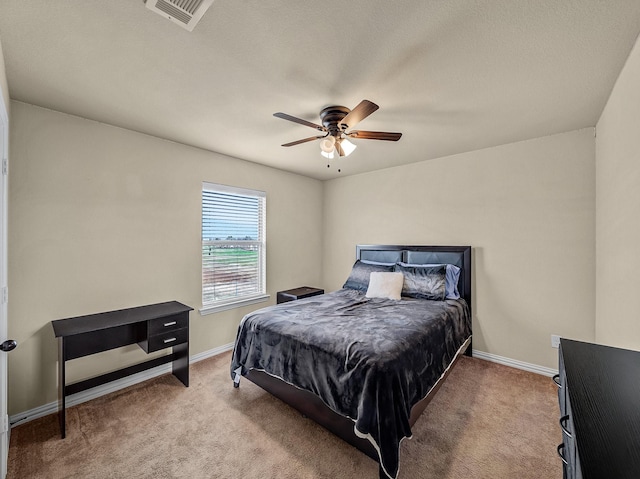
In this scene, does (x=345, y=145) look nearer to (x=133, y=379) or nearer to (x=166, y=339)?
(x=166, y=339)

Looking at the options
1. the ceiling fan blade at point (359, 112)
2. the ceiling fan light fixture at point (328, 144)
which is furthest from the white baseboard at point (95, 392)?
the ceiling fan blade at point (359, 112)

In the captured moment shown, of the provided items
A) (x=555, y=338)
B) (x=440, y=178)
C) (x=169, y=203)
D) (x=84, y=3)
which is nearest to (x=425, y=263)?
(x=440, y=178)

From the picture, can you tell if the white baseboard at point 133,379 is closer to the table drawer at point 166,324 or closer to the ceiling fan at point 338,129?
the table drawer at point 166,324

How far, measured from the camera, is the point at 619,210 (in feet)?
6.40

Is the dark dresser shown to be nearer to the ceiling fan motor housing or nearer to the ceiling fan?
the ceiling fan

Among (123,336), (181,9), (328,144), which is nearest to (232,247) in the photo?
(123,336)

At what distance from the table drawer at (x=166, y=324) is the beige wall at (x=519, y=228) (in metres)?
2.87

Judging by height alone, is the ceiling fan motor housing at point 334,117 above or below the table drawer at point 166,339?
above

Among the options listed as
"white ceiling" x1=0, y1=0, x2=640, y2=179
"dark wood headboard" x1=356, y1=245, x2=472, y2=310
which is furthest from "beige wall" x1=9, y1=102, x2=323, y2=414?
"dark wood headboard" x1=356, y1=245, x2=472, y2=310

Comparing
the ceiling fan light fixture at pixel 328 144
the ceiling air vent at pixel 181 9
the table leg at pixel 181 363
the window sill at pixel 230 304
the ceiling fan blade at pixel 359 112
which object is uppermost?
the ceiling air vent at pixel 181 9

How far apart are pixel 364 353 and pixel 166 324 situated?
1.84m

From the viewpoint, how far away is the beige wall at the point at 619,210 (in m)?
1.63

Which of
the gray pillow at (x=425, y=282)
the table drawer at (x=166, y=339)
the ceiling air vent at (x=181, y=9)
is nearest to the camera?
the ceiling air vent at (x=181, y=9)

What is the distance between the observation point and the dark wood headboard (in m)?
3.35
